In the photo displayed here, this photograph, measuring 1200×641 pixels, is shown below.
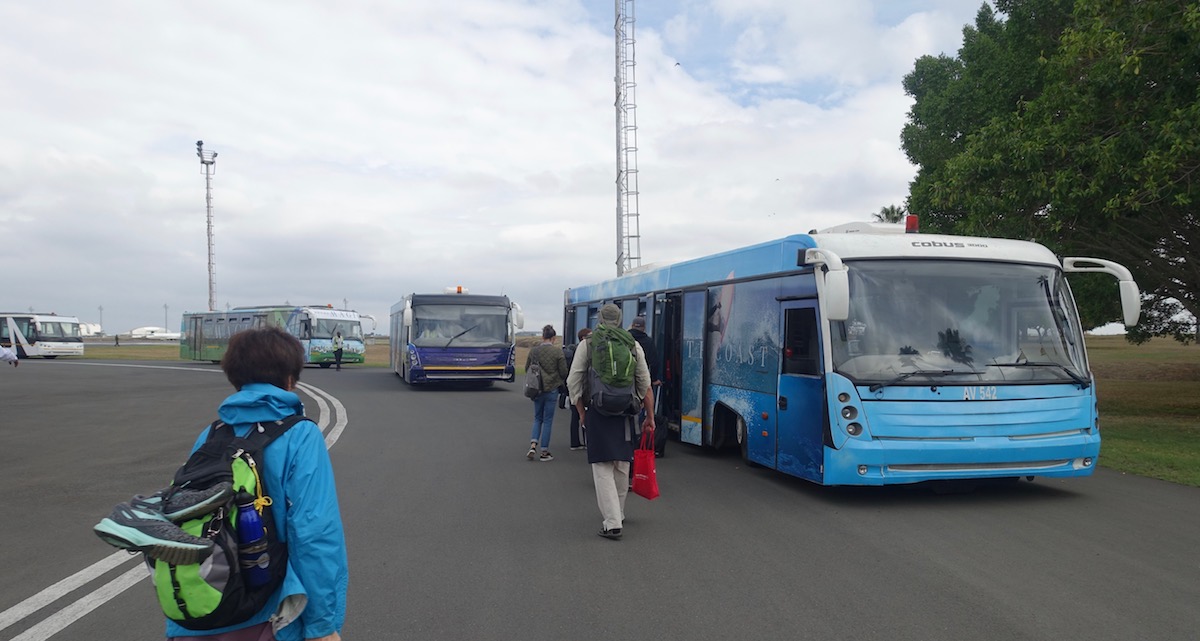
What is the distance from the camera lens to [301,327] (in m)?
42.3

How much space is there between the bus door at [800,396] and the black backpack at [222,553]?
6342 millimetres

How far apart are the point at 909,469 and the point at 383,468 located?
19.2ft

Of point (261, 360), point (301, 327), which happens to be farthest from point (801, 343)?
point (301, 327)

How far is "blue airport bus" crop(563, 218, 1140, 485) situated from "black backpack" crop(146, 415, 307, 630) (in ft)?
19.1

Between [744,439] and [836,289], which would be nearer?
[836,289]

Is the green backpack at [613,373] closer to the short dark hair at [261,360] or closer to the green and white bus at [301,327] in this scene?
the short dark hair at [261,360]

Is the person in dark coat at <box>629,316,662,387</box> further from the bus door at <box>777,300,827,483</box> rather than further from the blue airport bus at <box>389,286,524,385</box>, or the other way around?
the blue airport bus at <box>389,286,524,385</box>

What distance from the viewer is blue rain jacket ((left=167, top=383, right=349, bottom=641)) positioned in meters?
2.74

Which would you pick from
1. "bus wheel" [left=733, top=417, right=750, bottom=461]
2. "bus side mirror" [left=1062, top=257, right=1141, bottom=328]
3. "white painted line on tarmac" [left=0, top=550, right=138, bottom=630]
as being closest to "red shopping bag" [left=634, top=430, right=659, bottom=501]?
"bus wheel" [left=733, top=417, right=750, bottom=461]

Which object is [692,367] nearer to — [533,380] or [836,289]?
[533,380]

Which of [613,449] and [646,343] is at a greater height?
[646,343]

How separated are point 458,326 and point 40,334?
1681 inches

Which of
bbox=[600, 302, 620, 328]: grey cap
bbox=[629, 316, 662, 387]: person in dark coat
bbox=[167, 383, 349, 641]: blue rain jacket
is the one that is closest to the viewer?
bbox=[167, 383, 349, 641]: blue rain jacket

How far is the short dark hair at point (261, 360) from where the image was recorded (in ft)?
9.63
